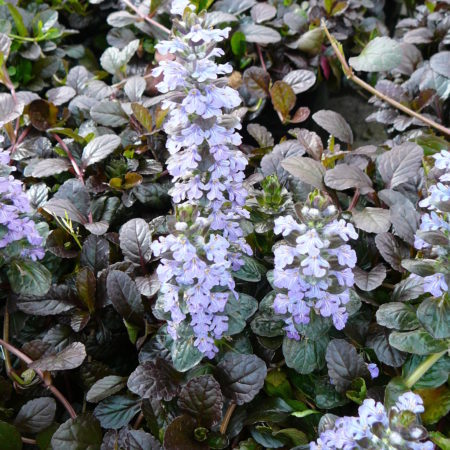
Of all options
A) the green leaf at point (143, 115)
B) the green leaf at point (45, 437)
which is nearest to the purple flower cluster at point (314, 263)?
the green leaf at point (45, 437)

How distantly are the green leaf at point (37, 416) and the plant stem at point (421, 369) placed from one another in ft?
2.79

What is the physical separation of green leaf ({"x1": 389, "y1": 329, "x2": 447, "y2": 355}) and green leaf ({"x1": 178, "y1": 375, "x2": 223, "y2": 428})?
410mm

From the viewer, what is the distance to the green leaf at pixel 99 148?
171 centimetres

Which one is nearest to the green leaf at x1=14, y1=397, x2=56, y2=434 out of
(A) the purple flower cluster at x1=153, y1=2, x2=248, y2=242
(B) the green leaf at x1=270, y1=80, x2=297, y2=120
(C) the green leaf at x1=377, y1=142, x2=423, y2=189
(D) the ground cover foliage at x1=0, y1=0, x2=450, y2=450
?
(D) the ground cover foliage at x1=0, y1=0, x2=450, y2=450

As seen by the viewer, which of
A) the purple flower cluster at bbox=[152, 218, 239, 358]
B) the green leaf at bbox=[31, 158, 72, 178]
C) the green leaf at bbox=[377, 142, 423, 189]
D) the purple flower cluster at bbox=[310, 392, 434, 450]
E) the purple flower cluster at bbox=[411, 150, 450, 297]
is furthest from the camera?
the green leaf at bbox=[31, 158, 72, 178]

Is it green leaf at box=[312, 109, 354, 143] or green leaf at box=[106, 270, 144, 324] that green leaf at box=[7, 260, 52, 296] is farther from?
green leaf at box=[312, 109, 354, 143]

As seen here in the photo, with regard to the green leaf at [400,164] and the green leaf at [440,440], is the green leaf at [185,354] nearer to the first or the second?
the green leaf at [440,440]

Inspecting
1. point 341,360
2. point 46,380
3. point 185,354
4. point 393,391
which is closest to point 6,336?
point 46,380

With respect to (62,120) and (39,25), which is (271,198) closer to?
(62,120)

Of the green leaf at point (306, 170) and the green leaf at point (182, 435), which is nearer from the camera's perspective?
the green leaf at point (182, 435)

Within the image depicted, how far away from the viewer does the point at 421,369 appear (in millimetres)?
1348

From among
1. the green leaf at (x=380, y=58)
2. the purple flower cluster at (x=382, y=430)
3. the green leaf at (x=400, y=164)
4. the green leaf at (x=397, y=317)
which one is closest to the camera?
the purple flower cluster at (x=382, y=430)

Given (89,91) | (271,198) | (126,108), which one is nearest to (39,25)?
(89,91)

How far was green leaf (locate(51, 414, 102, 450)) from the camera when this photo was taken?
1.32 metres
